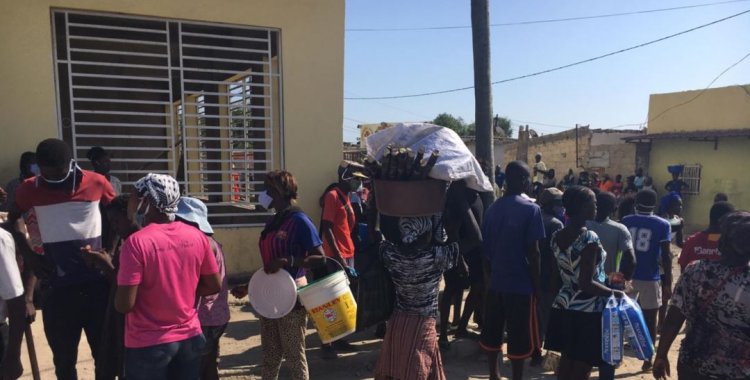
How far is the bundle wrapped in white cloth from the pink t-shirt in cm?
121

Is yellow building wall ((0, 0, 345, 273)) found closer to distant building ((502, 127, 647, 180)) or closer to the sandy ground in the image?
the sandy ground

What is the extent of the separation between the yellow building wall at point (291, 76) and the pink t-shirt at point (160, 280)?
14.6ft

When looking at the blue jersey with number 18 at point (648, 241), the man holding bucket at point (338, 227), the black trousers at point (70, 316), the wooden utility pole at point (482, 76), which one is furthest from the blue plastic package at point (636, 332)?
the black trousers at point (70, 316)

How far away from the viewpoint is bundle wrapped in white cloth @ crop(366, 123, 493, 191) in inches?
112

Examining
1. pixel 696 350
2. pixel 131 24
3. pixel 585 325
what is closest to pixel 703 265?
pixel 696 350

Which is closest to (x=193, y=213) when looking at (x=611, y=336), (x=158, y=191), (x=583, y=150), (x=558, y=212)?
(x=158, y=191)

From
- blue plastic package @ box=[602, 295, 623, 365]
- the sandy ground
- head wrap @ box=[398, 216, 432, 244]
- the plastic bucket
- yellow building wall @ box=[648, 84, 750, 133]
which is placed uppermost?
yellow building wall @ box=[648, 84, 750, 133]

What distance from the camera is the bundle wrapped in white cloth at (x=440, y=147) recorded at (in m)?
2.84

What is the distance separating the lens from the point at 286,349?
3273 millimetres

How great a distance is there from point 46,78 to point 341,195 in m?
3.87

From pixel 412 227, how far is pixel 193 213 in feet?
4.34

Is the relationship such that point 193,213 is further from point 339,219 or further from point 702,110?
point 702,110

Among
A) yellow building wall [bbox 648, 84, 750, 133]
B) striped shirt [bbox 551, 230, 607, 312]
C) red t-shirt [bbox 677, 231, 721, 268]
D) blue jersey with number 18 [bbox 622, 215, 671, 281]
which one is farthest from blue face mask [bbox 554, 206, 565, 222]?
yellow building wall [bbox 648, 84, 750, 133]

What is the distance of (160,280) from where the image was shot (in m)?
2.31
